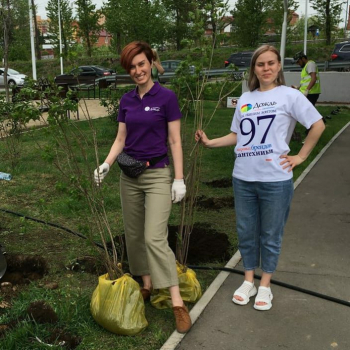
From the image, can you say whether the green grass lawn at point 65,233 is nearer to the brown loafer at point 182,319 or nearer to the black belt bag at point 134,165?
the brown loafer at point 182,319

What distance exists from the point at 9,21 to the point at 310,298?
14.2 metres

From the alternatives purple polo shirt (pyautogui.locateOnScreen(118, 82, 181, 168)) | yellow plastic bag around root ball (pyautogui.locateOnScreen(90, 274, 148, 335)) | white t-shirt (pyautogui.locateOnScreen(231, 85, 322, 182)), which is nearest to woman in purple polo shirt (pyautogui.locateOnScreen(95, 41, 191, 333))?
purple polo shirt (pyautogui.locateOnScreen(118, 82, 181, 168))

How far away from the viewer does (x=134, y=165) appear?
3178 millimetres

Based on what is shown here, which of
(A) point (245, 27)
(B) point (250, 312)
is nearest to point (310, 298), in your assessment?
(B) point (250, 312)

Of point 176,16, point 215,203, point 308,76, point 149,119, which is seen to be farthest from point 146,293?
point 176,16

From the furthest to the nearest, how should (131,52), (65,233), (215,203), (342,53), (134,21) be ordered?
(134,21) → (342,53) → (215,203) → (65,233) → (131,52)

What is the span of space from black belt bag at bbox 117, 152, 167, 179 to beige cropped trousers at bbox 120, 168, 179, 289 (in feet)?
0.17

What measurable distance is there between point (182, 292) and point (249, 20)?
39.7 meters

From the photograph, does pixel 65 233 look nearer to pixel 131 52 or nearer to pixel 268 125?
pixel 131 52

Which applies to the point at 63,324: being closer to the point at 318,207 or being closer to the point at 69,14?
the point at 318,207

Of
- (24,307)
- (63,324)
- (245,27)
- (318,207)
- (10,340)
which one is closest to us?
(10,340)

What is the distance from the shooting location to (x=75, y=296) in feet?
11.9

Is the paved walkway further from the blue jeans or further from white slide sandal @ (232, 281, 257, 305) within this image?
the blue jeans

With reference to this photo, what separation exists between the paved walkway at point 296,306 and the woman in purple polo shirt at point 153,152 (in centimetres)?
23
